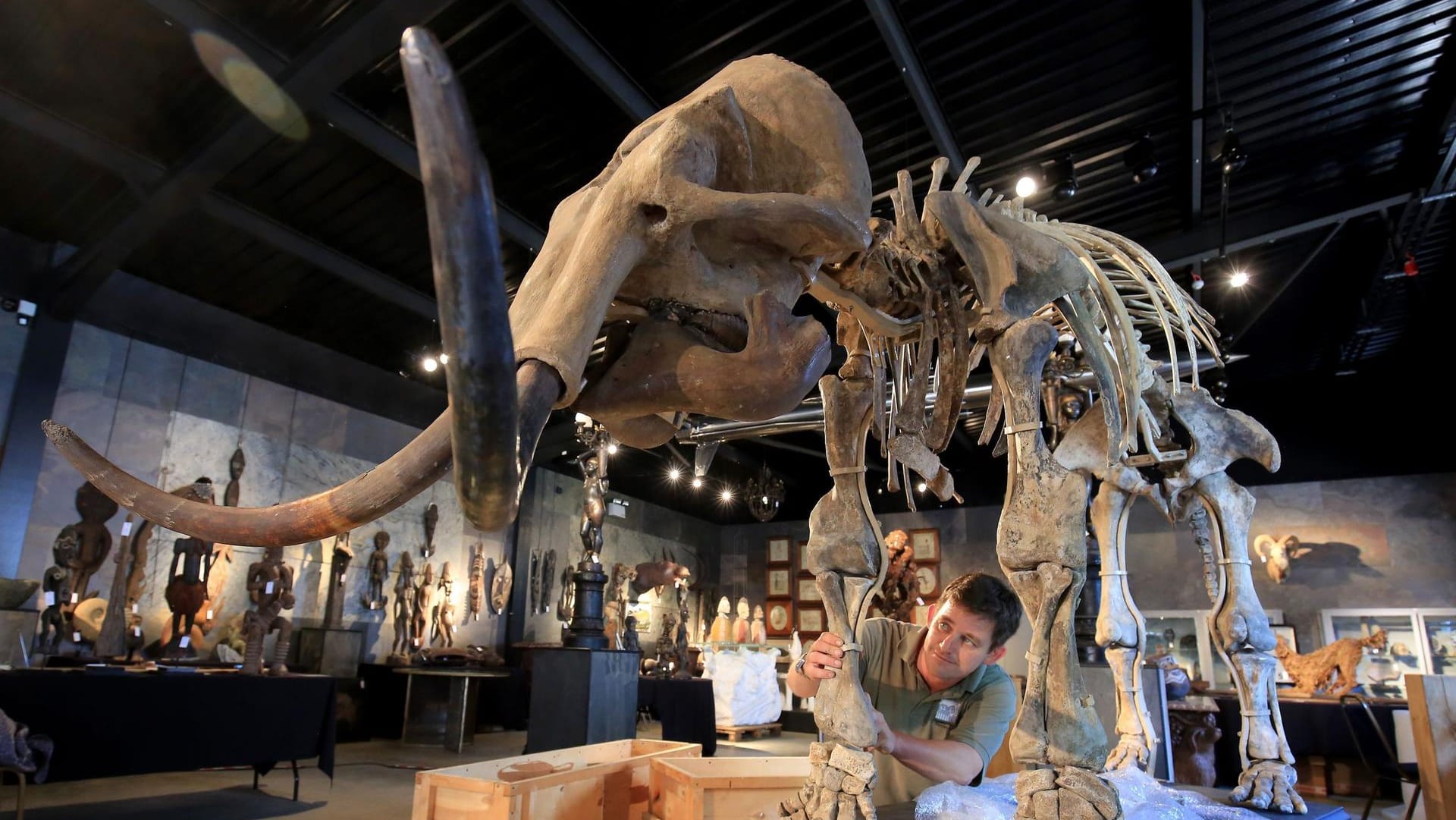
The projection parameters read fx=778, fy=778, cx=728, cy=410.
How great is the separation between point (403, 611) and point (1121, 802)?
30.5 ft

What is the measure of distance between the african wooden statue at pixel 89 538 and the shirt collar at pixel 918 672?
753 centimetres

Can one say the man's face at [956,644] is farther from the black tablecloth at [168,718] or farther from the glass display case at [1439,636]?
the glass display case at [1439,636]

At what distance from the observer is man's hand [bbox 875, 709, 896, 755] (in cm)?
244

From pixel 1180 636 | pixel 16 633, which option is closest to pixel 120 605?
pixel 16 633

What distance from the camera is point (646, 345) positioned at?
154 centimetres

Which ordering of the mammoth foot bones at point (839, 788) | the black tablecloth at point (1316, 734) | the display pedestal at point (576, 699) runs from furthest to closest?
the black tablecloth at point (1316, 734) → the display pedestal at point (576, 699) → the mammoth foot bones at point (839, 788)

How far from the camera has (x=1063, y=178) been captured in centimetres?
637

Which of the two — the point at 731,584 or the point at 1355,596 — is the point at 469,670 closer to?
the point at 731,584

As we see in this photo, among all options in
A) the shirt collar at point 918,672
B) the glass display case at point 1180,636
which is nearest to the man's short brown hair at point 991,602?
the shirt collar at point 918,672

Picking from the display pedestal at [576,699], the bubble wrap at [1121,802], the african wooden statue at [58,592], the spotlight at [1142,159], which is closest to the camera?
the bubble wrap at [1121,802]

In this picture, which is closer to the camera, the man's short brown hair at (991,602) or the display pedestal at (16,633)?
the man's short brown hair at (991,602)

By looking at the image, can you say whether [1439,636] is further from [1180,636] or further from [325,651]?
[325,651]

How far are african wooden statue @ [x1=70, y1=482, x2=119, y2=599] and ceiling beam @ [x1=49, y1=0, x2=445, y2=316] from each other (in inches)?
69.2

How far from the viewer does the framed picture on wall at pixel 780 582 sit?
54.1ft
